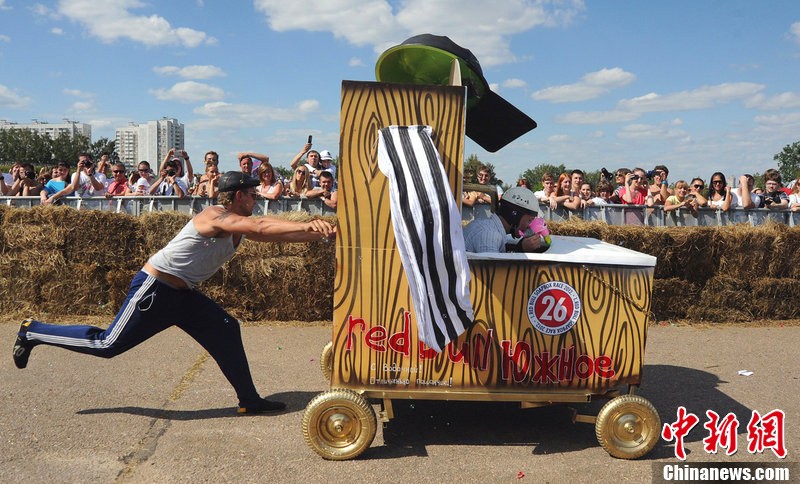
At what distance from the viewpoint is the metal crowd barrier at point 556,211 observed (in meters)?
8.71

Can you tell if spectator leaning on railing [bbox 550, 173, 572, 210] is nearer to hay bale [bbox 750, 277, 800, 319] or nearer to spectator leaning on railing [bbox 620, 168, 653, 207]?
spectator leaning on railing [bbox 620, 168, 653, 207]

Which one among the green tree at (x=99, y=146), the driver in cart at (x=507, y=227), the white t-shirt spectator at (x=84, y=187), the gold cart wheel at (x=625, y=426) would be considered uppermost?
the green tree at (x=99, y=146)

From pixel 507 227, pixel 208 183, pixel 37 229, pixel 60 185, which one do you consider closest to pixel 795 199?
pixel 507 227

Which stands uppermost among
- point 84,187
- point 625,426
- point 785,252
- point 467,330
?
point 84,187

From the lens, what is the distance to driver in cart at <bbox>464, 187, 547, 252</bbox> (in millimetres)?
4488

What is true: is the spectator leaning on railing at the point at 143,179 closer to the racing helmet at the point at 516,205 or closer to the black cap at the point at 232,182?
the black cap at the point at 232,182

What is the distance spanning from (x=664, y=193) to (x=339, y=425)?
764 cm

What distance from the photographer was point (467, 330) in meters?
4.25

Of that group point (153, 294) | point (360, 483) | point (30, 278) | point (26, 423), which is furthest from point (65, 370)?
point (360, 483)

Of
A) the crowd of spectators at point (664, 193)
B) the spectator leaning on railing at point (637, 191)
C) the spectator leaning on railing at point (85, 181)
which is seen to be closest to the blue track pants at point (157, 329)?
the crowd of spectators at point (664, 193)

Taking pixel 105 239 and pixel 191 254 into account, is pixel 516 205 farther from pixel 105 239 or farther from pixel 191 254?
pixel 105 239

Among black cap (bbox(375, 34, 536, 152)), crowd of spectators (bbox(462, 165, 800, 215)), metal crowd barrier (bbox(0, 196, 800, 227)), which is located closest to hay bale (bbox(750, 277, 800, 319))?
metal crowd barrier (bbox(0, 196, 800, 227))

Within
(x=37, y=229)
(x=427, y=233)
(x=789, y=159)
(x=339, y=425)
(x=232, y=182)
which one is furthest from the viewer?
(x=789, y=159)

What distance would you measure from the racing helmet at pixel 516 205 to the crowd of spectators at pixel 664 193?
150 inches
